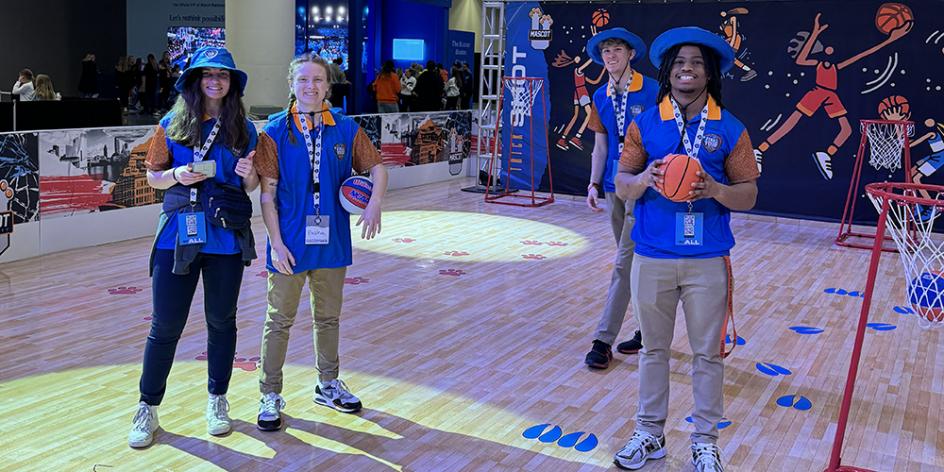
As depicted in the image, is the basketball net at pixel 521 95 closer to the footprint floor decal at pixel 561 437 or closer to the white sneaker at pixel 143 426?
the footprint floor decal at pixel 561 437

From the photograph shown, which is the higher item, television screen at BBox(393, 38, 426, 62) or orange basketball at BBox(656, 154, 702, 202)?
television screen at BBox(393, 38, 426, 62)

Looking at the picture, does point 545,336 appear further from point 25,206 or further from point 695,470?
point 25,206

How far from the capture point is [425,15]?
25.5m

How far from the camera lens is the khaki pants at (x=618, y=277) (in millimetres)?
5141

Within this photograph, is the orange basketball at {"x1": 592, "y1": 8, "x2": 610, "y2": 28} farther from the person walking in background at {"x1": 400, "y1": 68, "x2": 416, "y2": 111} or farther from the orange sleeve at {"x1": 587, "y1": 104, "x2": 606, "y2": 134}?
the person walking in background at {"x1": 400, "y1": 68, "x2": 416, "y2": 111}

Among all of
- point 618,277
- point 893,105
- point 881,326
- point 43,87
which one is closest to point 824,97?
point 893,105

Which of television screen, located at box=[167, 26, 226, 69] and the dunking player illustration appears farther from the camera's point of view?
television screen, located at box=[167, 26, 226, 69]

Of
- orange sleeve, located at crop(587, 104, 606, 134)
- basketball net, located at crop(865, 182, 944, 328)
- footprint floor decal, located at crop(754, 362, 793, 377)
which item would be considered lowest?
footprint floor decal, located at crop(754, 362, 793, 377)

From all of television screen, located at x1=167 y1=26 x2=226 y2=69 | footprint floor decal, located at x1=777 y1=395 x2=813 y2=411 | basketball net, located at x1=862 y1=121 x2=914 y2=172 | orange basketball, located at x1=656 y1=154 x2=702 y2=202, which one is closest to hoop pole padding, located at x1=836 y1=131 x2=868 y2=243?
basketball net, located at x1=862 y1=121 x2=914 y2=172

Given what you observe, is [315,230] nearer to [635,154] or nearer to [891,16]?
[635,154]

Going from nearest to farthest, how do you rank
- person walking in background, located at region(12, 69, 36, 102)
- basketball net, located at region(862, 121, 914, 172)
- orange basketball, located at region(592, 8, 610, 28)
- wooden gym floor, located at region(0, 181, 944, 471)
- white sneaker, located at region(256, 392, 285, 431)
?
wooden gym floor, located at region(0, 181, 944, 471), white sneaker, located at region(256, 392, 285, 431), basketball net, located at region(862, 121, 914, 172), orange basketball, located at region(592, 8, 610, 28), person walking in background, located at region(12, 69, 36, 102)

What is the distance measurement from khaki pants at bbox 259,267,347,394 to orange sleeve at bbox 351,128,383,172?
0.45 metres

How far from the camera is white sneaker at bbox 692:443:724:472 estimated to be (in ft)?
12.0

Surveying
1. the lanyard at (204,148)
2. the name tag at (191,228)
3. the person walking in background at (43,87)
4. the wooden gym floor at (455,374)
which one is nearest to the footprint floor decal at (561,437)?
the wooden gym floor at (455,374)
